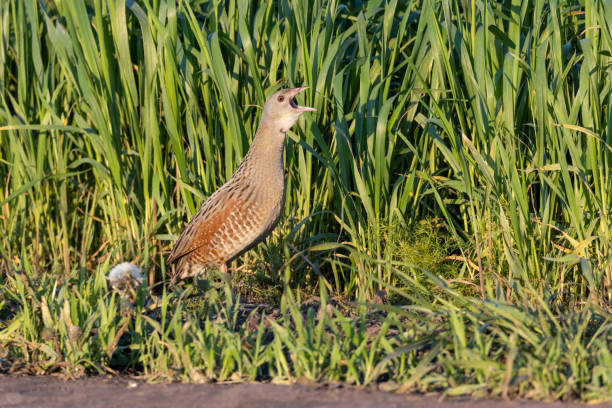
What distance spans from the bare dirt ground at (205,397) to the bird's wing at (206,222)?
5.14 feet

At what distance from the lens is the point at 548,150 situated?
5.07m

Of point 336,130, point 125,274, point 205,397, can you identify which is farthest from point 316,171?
point 205,397

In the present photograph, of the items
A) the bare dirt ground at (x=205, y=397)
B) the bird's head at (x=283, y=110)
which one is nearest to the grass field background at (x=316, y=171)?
the bare dirt ground at (x=205, y=397)

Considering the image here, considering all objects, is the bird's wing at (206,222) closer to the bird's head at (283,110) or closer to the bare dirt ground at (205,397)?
the bird's head at (283,110)

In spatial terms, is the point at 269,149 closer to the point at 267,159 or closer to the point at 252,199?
the point at 267,159

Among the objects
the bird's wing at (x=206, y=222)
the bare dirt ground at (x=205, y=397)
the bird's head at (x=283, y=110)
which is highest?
the bird's head at (x=283, y=110)

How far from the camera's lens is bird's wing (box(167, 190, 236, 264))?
5.07 meters

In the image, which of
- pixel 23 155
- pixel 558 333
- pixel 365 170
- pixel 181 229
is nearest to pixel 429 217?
pixel 365 170

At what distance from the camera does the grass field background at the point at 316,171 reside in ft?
12.9

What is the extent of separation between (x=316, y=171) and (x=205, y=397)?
258 centimetres

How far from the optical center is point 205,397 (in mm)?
3342

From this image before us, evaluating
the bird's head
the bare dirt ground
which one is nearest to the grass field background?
the bare dirt ground

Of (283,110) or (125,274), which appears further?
(283,110)

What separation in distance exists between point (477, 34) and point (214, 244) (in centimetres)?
201
